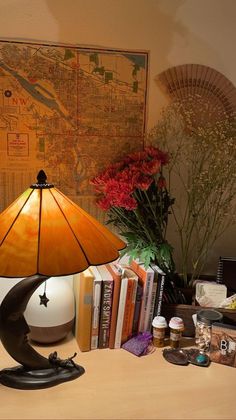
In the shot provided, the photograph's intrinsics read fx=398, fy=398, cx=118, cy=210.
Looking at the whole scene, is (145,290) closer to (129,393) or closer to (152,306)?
(152,306)

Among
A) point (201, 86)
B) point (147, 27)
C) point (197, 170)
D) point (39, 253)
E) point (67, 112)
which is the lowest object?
point (39, 253)

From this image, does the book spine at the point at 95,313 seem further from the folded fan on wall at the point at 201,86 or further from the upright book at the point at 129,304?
the folded fan on wall at the point at 201,86

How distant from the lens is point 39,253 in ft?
2.96

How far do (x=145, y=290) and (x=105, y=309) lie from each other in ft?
0.48

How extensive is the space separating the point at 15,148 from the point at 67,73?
316 mm

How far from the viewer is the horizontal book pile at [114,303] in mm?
1280

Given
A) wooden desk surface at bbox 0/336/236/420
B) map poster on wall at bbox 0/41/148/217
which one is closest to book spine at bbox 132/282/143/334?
wooden desk surface at bbox 0/336/236/420

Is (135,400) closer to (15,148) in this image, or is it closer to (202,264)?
(202,264)

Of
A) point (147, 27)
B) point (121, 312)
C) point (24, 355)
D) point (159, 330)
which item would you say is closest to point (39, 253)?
point (24, 355)

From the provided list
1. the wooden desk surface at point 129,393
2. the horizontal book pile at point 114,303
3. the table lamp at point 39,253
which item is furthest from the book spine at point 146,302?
the table lamp at point 39,253

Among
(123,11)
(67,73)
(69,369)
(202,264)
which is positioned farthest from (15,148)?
(202,264)

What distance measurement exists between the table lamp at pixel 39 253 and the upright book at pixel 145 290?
0.89 ft

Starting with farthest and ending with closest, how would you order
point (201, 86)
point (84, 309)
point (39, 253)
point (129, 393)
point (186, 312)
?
point (201, 86)
point (186, 312)
point (84, 309)
point (129, 393)
point (39, 253)

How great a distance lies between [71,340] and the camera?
4.48ft
